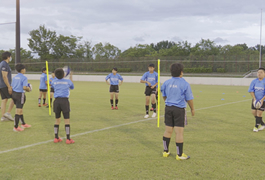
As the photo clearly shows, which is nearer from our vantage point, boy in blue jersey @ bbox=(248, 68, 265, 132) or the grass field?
the grass field

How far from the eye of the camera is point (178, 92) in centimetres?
462

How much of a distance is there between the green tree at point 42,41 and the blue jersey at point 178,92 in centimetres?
7250

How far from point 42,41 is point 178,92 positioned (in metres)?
76.1

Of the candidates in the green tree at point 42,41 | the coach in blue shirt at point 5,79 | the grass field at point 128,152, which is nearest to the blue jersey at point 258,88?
the grass field at point 128,152

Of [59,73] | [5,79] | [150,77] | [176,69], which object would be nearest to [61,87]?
[59,73]

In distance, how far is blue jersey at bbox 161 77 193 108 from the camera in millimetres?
4602

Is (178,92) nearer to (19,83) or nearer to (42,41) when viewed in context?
(19,83)

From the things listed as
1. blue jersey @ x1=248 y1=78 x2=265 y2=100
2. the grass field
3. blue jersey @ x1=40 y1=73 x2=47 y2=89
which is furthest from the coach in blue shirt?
blue jersey @ x1=248 y1=78 x2=265 y2=100

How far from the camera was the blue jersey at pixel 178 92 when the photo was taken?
4602mm

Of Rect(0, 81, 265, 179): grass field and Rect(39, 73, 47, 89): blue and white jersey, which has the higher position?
Rect(39, 73, 47, 89): blue and white jersey

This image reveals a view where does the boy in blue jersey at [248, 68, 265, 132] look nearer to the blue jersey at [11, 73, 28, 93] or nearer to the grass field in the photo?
the grass field

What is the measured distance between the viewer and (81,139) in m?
6.11

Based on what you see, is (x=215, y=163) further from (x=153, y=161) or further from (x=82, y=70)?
(x=82, y=70)

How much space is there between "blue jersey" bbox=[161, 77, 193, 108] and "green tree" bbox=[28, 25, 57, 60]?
72.5 m
